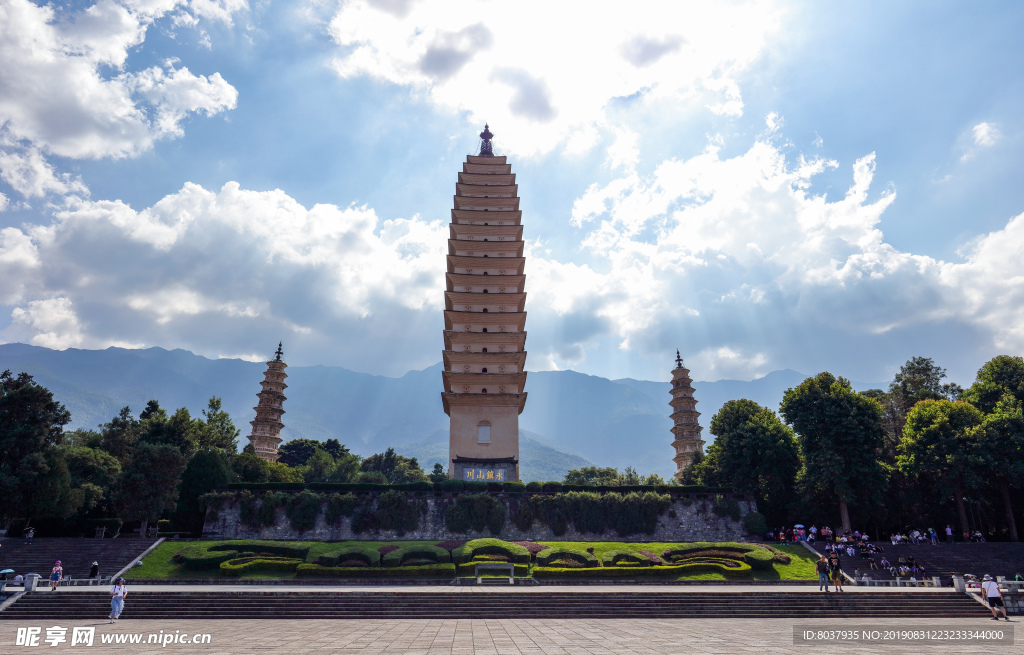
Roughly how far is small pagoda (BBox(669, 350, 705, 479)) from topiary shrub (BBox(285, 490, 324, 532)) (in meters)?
32.7

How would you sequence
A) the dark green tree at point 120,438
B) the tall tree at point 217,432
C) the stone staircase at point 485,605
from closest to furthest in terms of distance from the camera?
the stone staircase at point 485,605, the dark green tree at point 120,438, the tall tree at point 217,432

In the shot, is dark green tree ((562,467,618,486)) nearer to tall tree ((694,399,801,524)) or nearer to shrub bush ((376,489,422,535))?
tall tree ((694,399,801,524))

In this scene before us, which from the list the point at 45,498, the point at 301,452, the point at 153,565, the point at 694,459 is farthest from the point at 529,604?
the point at 301,452

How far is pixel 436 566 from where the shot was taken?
24281 mm

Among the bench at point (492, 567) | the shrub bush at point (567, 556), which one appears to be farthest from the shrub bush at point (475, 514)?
the bench at point (492, 567)

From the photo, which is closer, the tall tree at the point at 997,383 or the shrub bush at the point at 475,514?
the shrub bush at the point at 475,514

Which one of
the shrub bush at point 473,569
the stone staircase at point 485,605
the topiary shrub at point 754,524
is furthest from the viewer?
the topiary shrub at point 754,524

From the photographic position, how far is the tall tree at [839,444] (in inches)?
1211

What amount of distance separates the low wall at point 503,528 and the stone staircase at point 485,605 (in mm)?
12166

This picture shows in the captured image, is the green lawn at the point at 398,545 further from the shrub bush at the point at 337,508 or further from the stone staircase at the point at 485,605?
the stone staircase at the point at 485,605

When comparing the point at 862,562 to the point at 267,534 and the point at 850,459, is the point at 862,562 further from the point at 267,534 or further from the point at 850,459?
the point at 267,534

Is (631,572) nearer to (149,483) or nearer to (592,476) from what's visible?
(149,483)

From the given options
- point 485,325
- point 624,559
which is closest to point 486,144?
point 485,325

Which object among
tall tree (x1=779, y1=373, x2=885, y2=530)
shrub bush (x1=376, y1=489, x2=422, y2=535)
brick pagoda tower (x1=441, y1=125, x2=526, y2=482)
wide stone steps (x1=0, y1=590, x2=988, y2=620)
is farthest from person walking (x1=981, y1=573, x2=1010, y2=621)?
brick pagoda tower (x1=441, y1=125, x2=526, y2=482)
